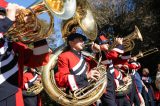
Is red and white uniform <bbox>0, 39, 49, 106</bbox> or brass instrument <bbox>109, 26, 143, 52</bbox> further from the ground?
red and white uniform <bbox>0, 39, 49, 106</bbox>

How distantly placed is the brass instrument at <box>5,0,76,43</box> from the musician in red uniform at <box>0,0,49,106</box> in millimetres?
102

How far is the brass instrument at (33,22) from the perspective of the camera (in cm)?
371

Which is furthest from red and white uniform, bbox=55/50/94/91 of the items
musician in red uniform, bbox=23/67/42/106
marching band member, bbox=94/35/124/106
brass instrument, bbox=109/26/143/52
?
musician in red uniform, bbox=23/67/42/106

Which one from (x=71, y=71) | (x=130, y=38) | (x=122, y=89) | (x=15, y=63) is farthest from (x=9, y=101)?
(x=122, y=89)

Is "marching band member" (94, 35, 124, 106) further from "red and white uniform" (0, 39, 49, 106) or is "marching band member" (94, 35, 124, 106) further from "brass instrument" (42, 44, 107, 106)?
"red and white uniform" (0, 39, 49, 106)

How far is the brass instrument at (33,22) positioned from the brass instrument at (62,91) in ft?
4.85

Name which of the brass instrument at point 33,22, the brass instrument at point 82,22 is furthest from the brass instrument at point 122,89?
the brass instrument at point 33,22

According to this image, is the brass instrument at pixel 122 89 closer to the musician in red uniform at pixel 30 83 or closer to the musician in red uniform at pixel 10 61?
the musician in red uniform at pixel 30 83

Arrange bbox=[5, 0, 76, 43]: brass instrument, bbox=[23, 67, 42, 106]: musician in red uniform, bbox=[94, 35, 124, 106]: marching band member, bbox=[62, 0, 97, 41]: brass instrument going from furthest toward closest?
1. bbox=[23, 67, 42, 106]: musician in red uniform
2. bbox=[94, 35, 124, 106]: marching band member
3. bbox=[62, 0, 97, 41]: brass instrument
4. bbox=[5, 0, 76, 43]: brass instrument

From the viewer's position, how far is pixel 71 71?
5.77m

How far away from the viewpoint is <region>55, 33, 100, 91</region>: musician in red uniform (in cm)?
564

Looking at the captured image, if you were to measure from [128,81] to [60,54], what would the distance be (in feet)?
10.9

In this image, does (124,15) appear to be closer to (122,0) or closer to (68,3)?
(122,0)

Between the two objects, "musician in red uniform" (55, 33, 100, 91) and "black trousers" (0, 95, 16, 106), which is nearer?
"black trousers" (0, 95, 16, 106)
